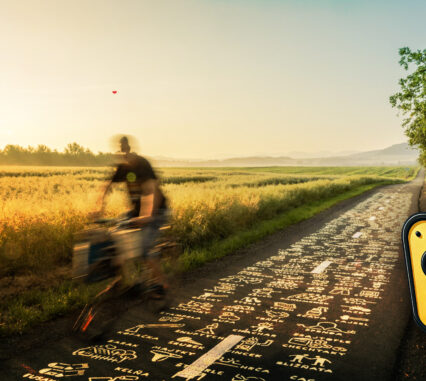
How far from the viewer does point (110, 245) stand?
4.40 m

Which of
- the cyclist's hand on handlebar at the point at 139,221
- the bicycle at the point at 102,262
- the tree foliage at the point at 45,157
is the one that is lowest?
the bicycle at the point at 102,262

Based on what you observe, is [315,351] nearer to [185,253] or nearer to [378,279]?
[378,279]

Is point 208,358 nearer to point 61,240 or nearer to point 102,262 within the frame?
point 102,262

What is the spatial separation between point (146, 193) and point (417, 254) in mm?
3664

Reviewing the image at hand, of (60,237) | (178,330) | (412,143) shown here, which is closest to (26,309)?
(178,330)

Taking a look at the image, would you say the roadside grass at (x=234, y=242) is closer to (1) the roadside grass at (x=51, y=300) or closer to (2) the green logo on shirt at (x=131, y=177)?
(1) the roadside grass at (x=51, y=300)

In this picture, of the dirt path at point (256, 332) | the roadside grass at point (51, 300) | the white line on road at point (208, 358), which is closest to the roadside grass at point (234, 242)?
the roadside grass at point (51, 300)

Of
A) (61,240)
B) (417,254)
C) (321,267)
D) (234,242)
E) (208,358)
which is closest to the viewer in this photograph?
(417,254)

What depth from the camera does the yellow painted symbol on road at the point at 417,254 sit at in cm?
225

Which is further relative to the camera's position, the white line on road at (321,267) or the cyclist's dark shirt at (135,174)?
the white line on road at (321,267)

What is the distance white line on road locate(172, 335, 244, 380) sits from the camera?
3465mm

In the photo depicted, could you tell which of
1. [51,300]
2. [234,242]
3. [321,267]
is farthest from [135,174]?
[234,242]

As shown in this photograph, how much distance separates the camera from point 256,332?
4.43 metres

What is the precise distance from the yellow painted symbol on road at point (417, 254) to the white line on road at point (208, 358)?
6.72ft
